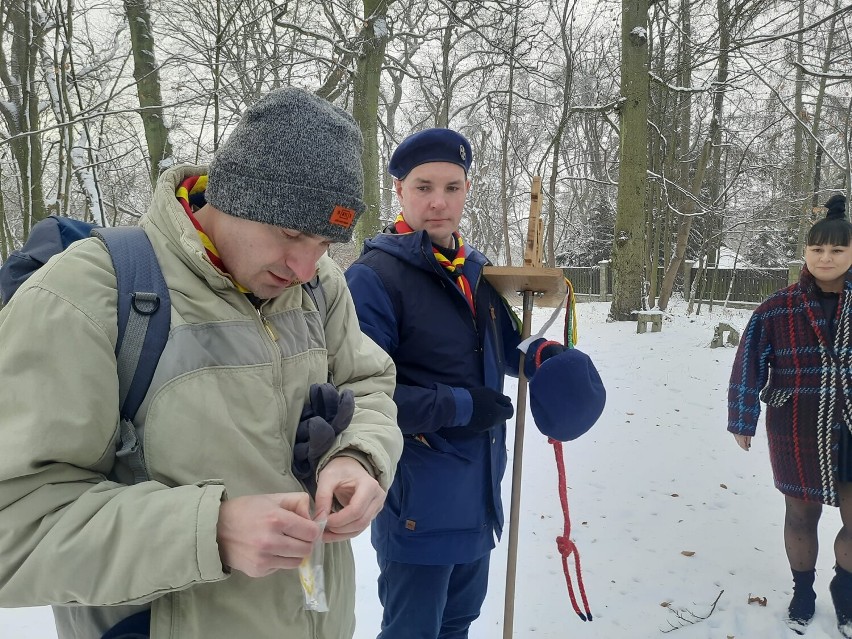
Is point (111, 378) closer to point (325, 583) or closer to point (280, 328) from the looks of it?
point (280, 328)

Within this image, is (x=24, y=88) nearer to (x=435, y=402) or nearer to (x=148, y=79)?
(x=148, y=79)

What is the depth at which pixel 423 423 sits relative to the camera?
178cm

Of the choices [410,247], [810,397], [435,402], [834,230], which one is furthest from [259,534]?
[834,230]

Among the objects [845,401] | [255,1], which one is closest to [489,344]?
[845,401]

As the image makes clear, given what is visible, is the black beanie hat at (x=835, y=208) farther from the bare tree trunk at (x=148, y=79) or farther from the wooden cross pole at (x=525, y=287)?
the bare tree trunk at (x=148, y=79)

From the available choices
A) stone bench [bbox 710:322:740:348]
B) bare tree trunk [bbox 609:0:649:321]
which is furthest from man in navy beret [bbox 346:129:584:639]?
bare tree trunk [bbox 609:0:649:321]

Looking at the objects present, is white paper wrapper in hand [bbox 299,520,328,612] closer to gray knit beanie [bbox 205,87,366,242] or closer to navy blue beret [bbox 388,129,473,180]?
gray knit beanie [bbox 205,87,366,242]

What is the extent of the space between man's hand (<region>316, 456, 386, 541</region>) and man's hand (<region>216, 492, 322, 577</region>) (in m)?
0.13

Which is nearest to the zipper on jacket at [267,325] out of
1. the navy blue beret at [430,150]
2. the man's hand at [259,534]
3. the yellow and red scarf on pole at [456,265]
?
the man's hand at [259,534]

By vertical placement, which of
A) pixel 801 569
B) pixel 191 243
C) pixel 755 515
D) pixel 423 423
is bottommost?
pixel 755 515

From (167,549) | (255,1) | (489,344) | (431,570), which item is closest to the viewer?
(167,549)

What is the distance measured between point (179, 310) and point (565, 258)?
25540mm

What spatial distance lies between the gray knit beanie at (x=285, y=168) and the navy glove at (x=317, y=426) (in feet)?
1.17

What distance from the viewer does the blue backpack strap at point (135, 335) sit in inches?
38.3
